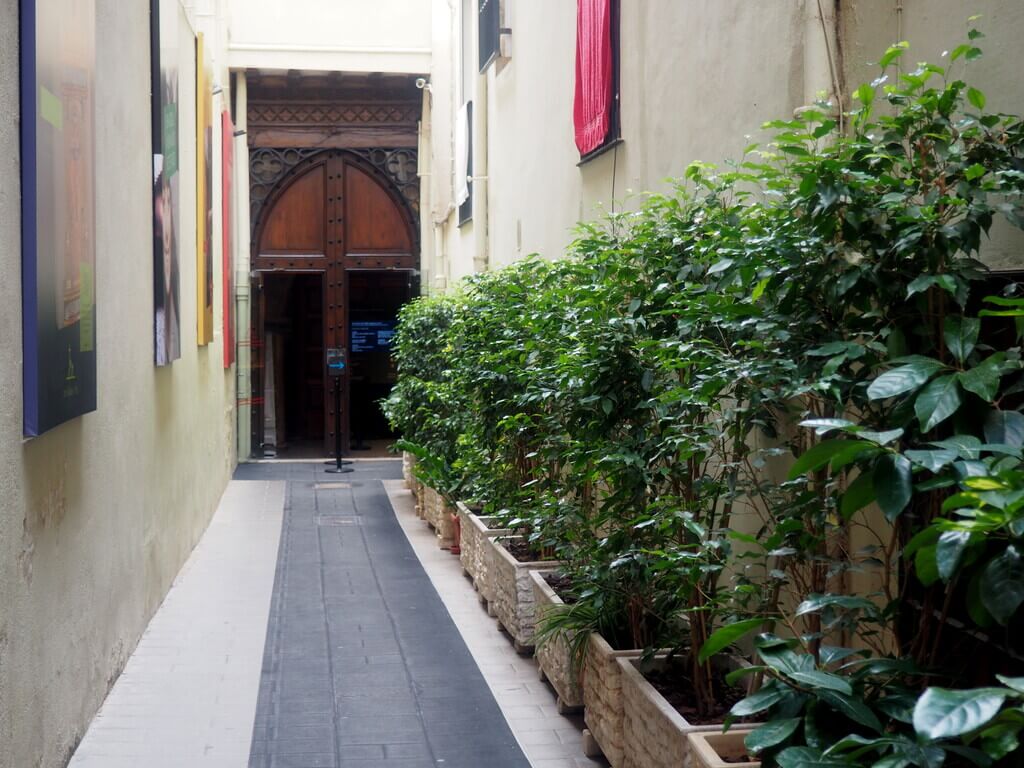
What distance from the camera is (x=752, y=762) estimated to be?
3121 mm

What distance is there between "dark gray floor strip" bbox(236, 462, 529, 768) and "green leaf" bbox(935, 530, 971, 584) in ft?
9.82

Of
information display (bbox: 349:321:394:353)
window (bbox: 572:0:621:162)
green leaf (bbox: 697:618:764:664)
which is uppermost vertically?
window (bbox: 572:0:621:162)

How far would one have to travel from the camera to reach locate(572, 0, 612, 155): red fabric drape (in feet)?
21.9

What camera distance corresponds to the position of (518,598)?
606cm

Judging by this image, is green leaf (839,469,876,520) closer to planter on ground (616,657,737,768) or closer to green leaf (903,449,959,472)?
green leaf (903,449,959,472)

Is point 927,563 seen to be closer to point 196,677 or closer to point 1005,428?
point 1005,428

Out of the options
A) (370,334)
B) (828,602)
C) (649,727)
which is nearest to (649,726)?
(649,727)

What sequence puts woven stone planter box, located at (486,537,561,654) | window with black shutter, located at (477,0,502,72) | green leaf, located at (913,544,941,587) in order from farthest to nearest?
window with black shutter, located at (477,0,502,72), woven stone planter box, located at (486,537,561,654), green leaf, located at (913,544,941,587)

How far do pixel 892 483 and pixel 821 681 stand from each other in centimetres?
38

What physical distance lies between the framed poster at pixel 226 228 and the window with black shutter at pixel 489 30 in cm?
313

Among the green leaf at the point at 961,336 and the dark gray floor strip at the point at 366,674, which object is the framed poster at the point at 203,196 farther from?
the green leaf at the point at 961,336

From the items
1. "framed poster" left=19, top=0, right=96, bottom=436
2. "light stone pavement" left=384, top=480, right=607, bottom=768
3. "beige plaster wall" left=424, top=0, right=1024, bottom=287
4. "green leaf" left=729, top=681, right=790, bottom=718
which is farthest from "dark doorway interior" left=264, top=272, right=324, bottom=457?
"green leaf" left=729, top=681, right=790, bottom=718

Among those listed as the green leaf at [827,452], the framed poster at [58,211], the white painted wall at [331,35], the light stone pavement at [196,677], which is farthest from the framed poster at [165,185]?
the white painted wall at [331,35]

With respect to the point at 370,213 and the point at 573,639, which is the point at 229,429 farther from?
the point at 573,639
